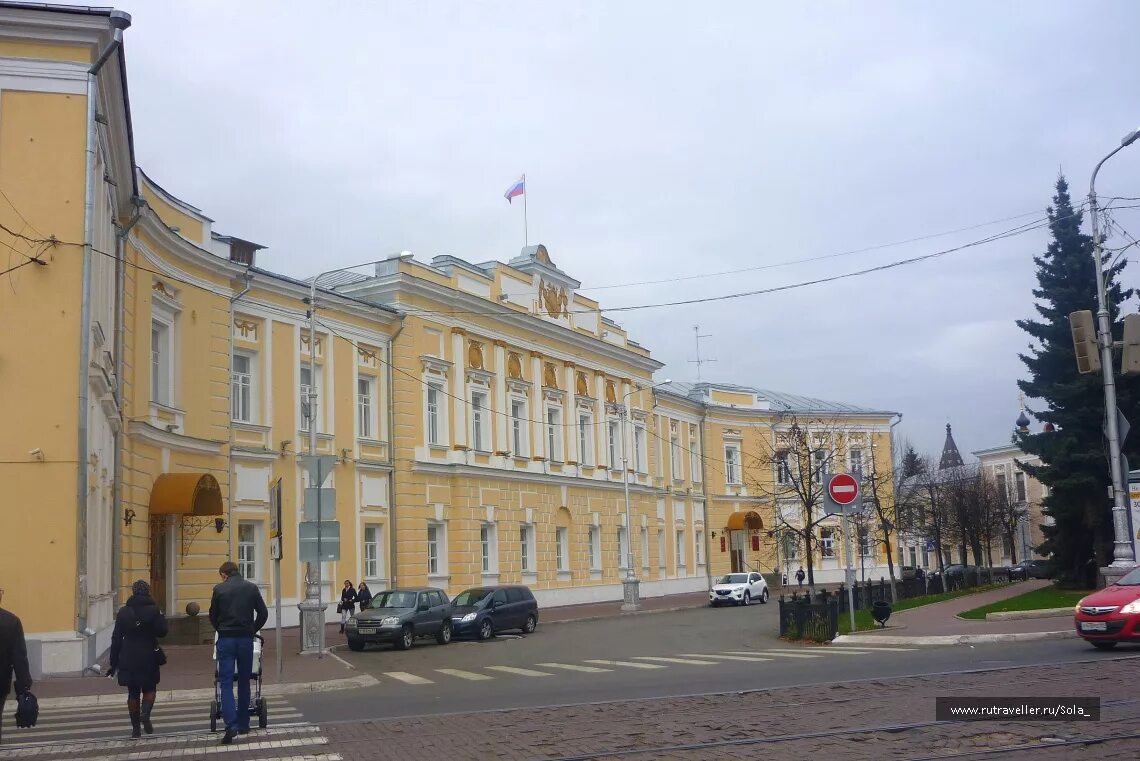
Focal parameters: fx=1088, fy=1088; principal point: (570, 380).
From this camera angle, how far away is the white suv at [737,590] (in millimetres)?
45031

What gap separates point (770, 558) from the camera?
65000 mm

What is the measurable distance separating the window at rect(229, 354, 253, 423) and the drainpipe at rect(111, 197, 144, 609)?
7.51 meters

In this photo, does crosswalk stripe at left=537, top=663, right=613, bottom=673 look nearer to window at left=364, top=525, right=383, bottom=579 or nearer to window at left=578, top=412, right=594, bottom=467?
window at left=364, top=525, right=383, bottom=579

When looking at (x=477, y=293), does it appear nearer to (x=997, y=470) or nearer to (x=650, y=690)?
(x=650, y=690)

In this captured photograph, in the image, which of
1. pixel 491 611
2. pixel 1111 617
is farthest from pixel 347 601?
pixel 1111 617

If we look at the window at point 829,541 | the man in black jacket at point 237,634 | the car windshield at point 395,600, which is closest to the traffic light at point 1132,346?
the man in black jacket at point 237,634

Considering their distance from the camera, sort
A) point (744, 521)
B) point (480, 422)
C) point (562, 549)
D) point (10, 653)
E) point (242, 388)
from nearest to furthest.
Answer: point (10, 653) → point (242, 388) → point (480, 422) → point (562, 549) → point (744, 521)

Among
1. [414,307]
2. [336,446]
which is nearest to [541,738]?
[336,446]

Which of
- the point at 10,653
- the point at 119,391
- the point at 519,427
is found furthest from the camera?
the point at 519,427

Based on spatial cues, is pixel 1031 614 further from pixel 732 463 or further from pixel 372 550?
pixel 732 463

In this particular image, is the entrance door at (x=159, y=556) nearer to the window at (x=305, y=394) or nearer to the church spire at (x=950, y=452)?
the window at (x=305, y=394)

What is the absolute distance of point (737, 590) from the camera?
4516cm

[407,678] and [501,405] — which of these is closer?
[407,678]

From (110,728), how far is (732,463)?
56006 millimetres
